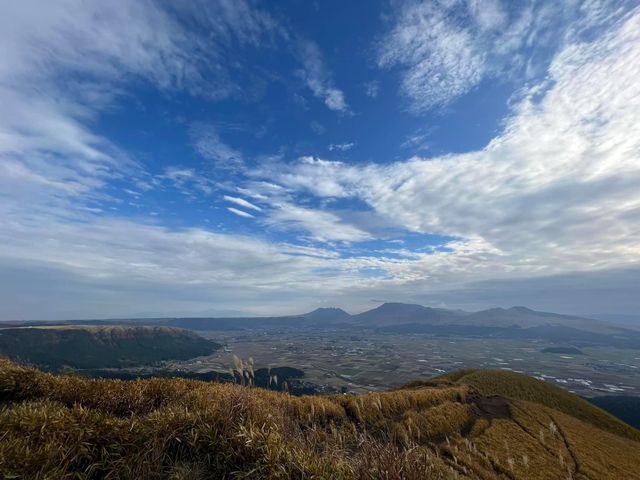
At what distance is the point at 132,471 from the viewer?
8.35 metres

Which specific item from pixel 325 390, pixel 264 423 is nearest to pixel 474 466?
pixel 264 423

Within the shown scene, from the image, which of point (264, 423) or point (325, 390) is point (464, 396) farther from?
point (325, 390)

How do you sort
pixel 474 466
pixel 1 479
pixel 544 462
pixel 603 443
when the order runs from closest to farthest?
pixel 1 479
pixel 474 466
pixel 544 462
pixel 603 443

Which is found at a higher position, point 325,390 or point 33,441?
point 33,441

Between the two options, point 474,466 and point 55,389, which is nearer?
point 55,389

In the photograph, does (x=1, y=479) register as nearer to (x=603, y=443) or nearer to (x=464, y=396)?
(x=464, y=396)

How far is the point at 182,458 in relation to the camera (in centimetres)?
954

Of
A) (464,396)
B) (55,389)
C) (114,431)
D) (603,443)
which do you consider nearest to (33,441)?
(114,431)

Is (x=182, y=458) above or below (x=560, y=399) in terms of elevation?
above

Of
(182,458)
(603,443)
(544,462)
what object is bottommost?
(603,443)

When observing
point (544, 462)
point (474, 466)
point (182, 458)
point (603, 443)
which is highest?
point (182, 458)

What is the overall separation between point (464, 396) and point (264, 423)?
132 feet

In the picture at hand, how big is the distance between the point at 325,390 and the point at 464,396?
5002 inches

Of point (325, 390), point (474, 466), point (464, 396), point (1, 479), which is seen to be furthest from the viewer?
point (325, 390)
